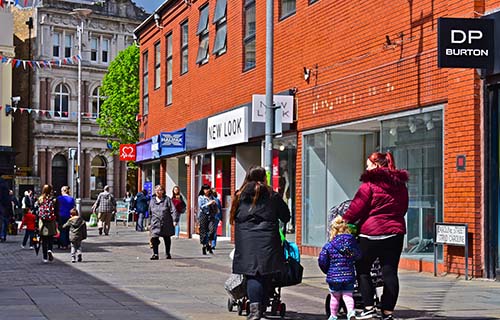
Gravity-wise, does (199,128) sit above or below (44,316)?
above

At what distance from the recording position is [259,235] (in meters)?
9.23

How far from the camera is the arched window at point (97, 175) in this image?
63756 millimetres

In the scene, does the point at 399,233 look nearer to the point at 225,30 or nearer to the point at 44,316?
the point at 44,316

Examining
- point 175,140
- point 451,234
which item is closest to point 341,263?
point 451,234

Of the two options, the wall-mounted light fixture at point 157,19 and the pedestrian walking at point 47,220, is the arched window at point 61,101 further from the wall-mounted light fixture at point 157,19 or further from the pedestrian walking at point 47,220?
the pedestrian walking at point 47,220

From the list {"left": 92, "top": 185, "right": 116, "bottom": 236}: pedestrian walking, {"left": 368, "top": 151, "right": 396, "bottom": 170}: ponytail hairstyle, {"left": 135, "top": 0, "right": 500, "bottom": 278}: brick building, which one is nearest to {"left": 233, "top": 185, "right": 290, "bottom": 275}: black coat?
{"left": 368, "top": 151, "right": 396, "bottom": 170}: ponytail hairstyle

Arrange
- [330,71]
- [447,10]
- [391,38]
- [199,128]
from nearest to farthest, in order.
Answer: [447,10] < [391,38] < [330,71] < [199,128]

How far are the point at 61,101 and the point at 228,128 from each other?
41315 mm

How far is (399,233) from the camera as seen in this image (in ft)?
29.0

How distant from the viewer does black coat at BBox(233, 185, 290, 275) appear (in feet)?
30.0

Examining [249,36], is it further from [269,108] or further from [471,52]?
[471,52]

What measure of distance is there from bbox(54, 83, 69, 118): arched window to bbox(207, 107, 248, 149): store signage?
38.4 meters

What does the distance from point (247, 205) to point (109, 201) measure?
23947 mm

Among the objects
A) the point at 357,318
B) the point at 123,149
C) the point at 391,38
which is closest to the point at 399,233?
the point at 357,318
